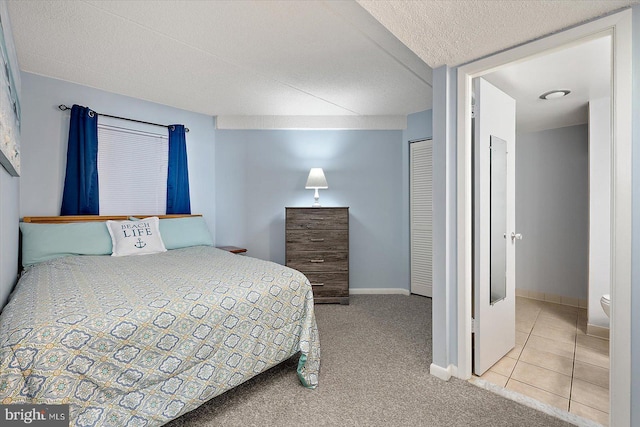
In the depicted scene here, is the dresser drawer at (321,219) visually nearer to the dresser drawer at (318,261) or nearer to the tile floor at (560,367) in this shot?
the dresser drawer at (318,261)

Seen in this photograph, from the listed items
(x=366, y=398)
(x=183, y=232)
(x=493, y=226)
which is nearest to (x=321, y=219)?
(x=183, y=232)

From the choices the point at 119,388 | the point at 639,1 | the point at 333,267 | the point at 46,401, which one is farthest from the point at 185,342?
the point at 639,1

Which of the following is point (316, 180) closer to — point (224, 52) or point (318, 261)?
point (318, 261)

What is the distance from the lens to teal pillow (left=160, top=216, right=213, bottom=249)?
328 cm

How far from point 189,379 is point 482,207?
2117 mm

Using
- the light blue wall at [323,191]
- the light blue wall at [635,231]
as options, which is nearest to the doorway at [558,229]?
the light blue wall at [635,231]

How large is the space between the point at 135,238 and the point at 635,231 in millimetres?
3640

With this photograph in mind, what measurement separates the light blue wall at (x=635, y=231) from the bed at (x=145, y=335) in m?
1.66

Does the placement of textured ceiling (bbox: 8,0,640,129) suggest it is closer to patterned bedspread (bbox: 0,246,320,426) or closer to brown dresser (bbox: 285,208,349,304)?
brown dresser (bbox: 285,208,349,304)

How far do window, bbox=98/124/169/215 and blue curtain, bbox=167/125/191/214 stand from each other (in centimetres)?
7

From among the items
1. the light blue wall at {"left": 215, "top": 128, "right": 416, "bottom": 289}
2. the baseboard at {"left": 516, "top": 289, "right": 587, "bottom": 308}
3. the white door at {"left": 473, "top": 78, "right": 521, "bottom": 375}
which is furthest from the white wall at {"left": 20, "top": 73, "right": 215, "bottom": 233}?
the baseboard at {"left": 516, "top": 289, "right": 587, "bottom": 308}

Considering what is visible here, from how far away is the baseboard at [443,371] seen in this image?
208 cm

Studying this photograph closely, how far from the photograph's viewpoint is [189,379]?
1571 millimetres

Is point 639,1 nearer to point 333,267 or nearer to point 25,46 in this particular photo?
point 333,267
